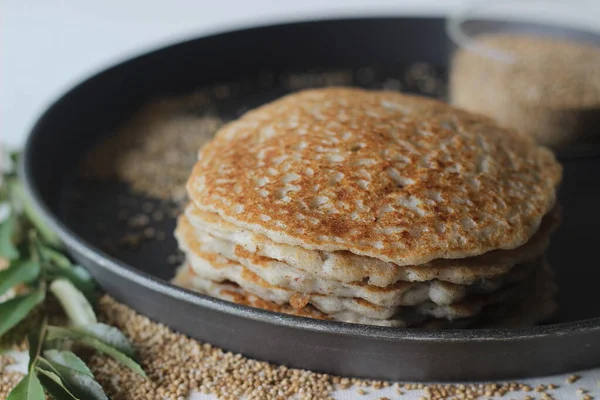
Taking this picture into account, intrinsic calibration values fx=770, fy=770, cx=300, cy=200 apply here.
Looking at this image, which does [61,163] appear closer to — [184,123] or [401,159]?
[184,123]

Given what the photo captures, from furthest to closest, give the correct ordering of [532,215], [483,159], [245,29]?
1. [245,29]
2. [483,159]
3. [532,215]

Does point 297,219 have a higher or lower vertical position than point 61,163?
higher

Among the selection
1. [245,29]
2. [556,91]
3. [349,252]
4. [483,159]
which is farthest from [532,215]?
[245,29]

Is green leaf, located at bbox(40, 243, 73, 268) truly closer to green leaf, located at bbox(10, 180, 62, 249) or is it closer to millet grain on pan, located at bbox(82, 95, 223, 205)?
green leaf, located at bbox(10, 180, 62, 249)

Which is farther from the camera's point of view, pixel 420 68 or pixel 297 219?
pixel 420 68

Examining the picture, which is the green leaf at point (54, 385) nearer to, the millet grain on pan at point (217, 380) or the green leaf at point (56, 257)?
the millet grain on pan at point (217, 380)

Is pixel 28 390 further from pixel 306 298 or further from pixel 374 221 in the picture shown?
pixel 374 221

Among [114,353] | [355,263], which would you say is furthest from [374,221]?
[114,353]
